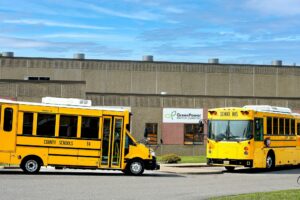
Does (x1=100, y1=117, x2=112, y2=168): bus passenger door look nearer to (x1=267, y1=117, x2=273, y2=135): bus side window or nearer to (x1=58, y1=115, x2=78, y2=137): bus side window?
(x1=58, y1=115, x2=78, y2=137): bus side window


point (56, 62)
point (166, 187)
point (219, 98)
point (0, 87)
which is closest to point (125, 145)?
point (166, 187)

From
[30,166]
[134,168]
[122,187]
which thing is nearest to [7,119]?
[30,166]

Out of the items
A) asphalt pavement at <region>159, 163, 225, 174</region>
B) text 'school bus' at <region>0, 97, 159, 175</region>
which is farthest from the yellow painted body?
asphalt pavement at <region>159, 163, 225, 174</region>

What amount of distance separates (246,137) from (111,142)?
7.07 m

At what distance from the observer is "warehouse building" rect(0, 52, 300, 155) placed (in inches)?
1676

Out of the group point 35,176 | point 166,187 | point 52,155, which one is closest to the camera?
point 166,187

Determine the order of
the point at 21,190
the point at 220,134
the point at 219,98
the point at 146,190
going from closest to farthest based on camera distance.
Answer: the point at 21,190, the point at 146,190, the point at 220,134, the point at 219,98

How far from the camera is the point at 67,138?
22875mm

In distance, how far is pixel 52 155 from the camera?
22672mm

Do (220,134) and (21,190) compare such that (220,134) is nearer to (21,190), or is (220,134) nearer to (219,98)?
(21,190)

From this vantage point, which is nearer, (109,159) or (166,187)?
(166,187)

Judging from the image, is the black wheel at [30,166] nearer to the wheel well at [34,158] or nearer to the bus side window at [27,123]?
the wheel well at [34,158]

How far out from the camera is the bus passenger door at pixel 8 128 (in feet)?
72.4

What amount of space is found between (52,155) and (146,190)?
21.2ft
